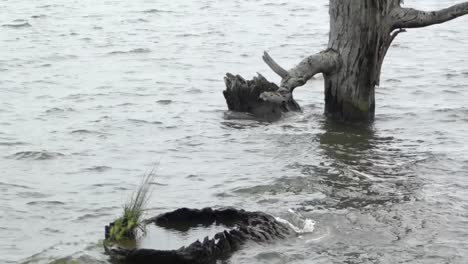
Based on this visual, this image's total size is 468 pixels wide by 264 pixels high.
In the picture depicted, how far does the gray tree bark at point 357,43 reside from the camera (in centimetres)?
962

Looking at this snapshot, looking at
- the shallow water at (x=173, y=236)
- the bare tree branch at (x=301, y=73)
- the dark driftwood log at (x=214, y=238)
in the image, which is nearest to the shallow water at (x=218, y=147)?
the dark driftwood log at (x=214, y=238)

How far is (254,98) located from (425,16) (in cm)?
242

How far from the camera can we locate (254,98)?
1095 cm

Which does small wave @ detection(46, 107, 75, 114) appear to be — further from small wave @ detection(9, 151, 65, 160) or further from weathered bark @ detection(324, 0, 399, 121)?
weathered bark @ detection(324, 0, 399, 121)

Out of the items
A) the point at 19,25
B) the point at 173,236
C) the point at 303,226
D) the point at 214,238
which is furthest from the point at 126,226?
the point at 19,25

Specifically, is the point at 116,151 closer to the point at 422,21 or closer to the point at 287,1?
the point at 422,21

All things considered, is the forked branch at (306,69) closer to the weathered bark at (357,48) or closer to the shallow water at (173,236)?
the weathered bark at (357,48)

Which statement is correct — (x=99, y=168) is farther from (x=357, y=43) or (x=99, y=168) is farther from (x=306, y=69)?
(x=357, y=43)

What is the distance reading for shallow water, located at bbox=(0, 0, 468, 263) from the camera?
708 cm

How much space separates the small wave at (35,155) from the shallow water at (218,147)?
0.04 m

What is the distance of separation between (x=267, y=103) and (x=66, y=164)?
2.95 meters

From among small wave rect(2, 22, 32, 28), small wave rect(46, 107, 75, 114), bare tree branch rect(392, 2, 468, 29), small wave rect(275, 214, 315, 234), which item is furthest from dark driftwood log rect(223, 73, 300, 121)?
small wave rect(2, 22, 32, 28)

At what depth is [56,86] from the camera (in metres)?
12.9

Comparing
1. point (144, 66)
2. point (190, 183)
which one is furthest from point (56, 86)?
point (190, 183)
